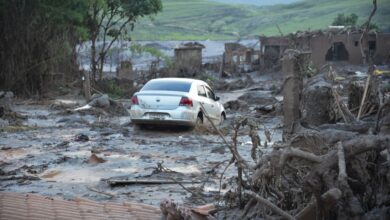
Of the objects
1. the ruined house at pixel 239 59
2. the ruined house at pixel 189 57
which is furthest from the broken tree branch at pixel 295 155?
the ruined house at pixel 239 59

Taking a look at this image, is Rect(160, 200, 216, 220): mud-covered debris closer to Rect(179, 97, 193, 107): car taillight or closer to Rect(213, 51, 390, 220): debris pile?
Rect(213, 51, 390, 220): debris pile

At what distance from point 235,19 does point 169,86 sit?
90003 millimetres

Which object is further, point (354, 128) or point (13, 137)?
point (13, 137)

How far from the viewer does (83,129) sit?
19422 mm

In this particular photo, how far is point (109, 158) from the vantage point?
1341 cm

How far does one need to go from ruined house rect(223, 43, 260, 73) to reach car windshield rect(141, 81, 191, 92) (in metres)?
32.2

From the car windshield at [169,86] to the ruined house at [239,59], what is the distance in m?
32.2

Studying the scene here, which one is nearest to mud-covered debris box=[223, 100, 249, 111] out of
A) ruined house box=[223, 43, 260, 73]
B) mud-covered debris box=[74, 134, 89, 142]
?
mud-covered debris box=[74, 134, 89, 142]

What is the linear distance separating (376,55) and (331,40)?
3151 mm

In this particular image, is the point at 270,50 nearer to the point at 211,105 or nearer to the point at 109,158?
the point at 211,105

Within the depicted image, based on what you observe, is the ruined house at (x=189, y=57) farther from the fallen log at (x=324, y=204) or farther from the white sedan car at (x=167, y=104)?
the fallen log at (x=324, y=204)

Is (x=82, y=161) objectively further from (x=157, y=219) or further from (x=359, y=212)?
(x=359, y=212)

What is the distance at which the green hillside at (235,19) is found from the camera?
86.8 meters

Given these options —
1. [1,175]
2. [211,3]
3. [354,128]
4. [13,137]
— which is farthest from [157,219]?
[211,3]
